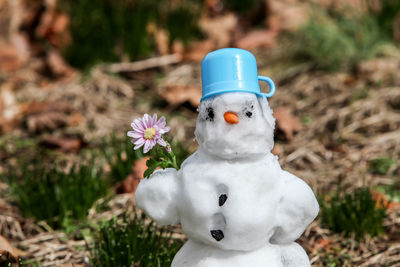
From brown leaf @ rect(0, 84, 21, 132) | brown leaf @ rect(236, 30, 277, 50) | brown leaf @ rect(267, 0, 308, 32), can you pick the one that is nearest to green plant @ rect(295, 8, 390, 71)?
brown leaf @ rect(236, 30, 277, 50)

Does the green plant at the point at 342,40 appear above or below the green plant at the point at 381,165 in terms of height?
above

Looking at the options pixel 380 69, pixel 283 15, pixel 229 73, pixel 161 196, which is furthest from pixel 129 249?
pixel 283 15

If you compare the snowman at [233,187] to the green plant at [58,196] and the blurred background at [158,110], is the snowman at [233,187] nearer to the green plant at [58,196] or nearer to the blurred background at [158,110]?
the blurred background at [158,110]

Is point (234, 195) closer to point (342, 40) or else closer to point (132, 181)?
point (132, 181)

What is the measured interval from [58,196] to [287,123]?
5.45 feet

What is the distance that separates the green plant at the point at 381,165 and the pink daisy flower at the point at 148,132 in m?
1.89

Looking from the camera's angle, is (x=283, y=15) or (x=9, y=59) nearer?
(x=9, y=59)

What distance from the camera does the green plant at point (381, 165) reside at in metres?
2.99

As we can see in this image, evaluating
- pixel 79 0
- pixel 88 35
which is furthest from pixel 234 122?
pixel 79 0

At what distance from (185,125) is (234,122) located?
2.25 metres

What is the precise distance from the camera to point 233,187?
144 cm

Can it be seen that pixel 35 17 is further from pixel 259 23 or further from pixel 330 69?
pixel 330 69

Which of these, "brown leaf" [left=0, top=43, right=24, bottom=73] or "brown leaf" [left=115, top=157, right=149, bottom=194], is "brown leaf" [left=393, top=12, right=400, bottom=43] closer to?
"brown leaf" [left=115, top=157, right=149, bottom=194]

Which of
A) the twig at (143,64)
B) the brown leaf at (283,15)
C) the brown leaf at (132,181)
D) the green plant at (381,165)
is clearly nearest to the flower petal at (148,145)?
the brown leaf at (132,181)
